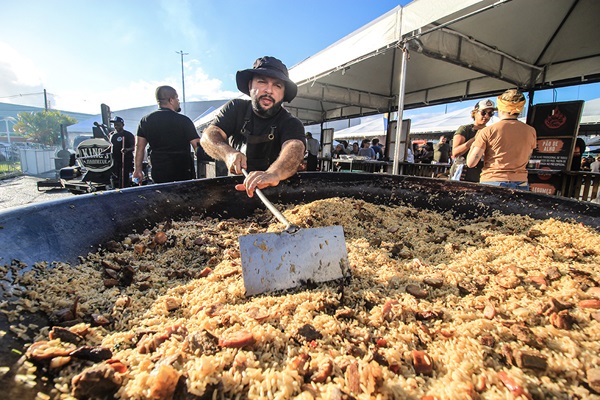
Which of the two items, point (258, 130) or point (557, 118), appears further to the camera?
point (557, 118)

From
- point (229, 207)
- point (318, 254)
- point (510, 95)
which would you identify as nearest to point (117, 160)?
point (229, 207)

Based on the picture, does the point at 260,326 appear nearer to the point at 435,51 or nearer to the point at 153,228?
the point at 153,228

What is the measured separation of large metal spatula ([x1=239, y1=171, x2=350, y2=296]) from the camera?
3.65ft

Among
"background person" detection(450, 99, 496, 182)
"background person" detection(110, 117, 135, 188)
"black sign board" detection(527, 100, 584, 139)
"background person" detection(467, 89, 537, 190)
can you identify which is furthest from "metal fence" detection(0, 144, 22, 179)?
"black sign board" detection(527, 100, 584, 139)

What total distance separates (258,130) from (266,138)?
0.36 feet

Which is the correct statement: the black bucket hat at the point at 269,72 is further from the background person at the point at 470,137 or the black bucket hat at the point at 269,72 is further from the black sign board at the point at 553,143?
the black sign board at the point at 553,143

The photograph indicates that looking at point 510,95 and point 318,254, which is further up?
point 510,95

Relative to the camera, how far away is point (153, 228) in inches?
63.8

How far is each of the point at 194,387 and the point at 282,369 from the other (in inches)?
8.7

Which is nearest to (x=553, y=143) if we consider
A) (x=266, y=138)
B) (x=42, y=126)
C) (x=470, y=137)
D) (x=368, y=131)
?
(x=470, y=137)

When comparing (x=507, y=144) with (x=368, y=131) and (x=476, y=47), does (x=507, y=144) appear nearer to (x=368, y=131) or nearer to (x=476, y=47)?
(x=476, y=47)

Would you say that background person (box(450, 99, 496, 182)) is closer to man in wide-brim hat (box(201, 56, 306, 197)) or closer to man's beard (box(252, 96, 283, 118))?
man in wide-brim hat (box(201, 56, 306, 197))

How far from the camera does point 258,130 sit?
89.7 inches

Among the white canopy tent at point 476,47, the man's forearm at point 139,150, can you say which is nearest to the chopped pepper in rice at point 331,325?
the man's forearm at point 139,150
